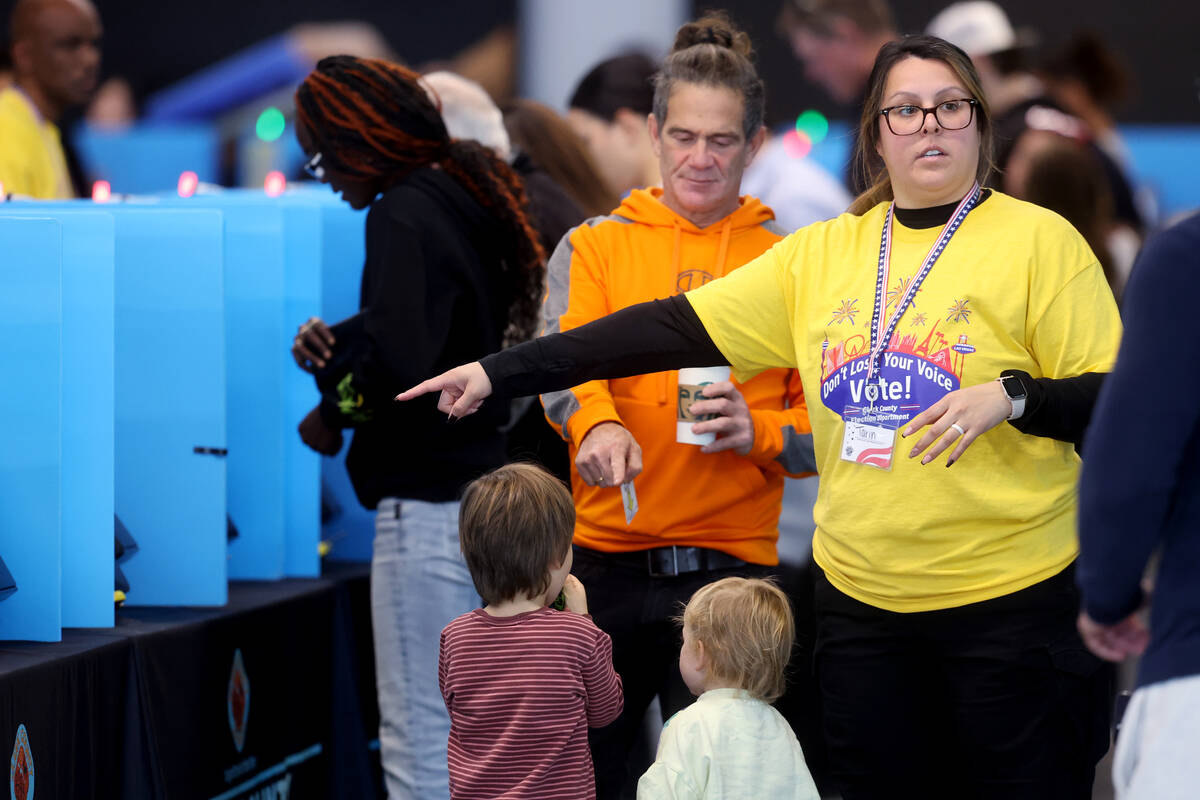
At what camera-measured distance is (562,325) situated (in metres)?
2.43

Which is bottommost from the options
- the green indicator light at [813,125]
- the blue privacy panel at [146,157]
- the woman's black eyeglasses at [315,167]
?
the woman's black eyeglasses at [315,167]

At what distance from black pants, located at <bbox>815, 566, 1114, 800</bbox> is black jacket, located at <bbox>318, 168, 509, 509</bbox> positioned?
98cm

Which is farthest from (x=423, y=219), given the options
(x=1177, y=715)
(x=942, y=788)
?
(x=1177, y=715)

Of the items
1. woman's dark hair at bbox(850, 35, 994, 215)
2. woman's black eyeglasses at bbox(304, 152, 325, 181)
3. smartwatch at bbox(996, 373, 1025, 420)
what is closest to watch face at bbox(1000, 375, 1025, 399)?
smartwatch at bbox(996, 373, 1025, 420)

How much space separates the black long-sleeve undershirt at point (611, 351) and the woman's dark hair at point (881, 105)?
1.01 feet

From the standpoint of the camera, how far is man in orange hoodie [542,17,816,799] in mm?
2377

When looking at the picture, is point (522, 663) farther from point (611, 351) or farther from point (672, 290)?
point (672, 290)

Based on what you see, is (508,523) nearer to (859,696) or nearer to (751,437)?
(751,437)

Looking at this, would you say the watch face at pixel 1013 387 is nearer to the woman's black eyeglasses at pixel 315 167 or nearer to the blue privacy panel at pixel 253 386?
the woman's black eyeglasses at pixel 315 167

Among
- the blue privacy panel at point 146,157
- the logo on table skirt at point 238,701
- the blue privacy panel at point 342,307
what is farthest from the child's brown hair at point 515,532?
the blue privacy panel at point 146,157

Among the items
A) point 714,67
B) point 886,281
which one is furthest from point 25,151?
point 886,281

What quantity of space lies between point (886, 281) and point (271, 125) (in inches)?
357

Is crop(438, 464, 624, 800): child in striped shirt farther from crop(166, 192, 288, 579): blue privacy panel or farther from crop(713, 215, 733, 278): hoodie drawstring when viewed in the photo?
crop(166, 192, 288, 579): blue privacy panel

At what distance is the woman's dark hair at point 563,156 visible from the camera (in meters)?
3.54
